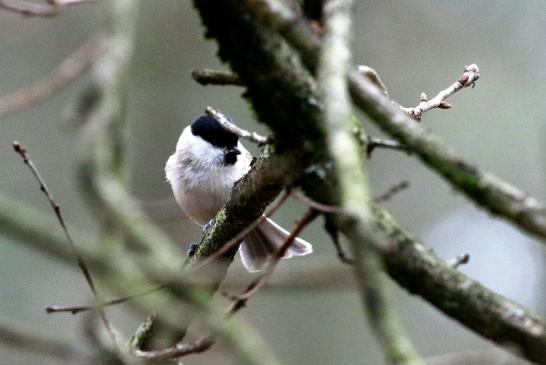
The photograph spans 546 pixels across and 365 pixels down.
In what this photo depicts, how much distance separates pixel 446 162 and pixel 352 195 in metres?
0.27

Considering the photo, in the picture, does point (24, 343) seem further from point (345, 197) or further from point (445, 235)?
point (445, 235)

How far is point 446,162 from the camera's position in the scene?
1645mm

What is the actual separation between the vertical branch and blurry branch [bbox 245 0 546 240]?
8 cm

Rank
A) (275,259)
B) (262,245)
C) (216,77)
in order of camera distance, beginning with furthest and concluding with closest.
A: 1. (262,245)
2. (216,77)
3. (275,259)

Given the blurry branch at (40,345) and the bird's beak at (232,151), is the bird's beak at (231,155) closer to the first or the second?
the bird's beak at (232,151)

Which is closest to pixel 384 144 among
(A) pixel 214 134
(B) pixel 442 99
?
(B) pixel 442 99

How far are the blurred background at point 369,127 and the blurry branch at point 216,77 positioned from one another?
20.6 feet

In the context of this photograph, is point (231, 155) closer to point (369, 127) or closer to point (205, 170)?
point (205, 170)

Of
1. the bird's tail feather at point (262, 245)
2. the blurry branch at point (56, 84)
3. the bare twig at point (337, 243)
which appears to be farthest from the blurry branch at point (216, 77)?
the bird's tail feather at point (262, 245)

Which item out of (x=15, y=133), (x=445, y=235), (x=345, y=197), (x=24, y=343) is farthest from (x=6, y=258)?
(x=345, y=197)

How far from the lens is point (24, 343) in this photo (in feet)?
6.26

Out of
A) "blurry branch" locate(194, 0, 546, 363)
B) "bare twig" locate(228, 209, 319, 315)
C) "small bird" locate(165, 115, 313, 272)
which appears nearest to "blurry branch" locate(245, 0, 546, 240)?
"blurry branch" locate(194, 0, 546, 363)

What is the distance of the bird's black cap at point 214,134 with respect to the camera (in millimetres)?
5922

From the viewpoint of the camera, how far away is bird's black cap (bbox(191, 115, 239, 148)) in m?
5.92
